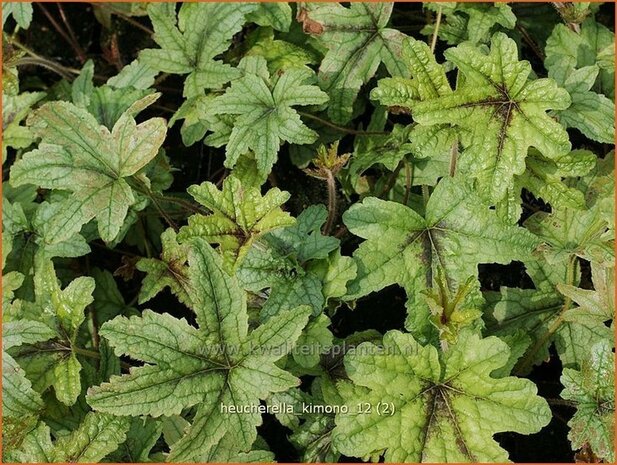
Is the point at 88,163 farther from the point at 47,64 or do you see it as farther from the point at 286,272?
the point at 47,64

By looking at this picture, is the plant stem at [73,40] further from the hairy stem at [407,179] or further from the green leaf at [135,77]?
the hairy stem at [407,179]

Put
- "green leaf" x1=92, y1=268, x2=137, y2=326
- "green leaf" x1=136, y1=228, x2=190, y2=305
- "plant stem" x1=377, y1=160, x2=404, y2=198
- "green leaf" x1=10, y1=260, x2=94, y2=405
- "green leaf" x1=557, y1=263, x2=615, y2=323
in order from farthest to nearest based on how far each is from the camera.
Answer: "green leaf" x1=92, y1=268, x2=137, y2=326 < "plant stem" x1=377, y1=160, x2=404, y2=198 < "green leaf" x1=136, y1=228, x2=190, y2=305 < "green leaf" x1=10, y1=260, x2=94, y2=405 < "green leaf" x1=557, y1=263, x2=615, y2=323

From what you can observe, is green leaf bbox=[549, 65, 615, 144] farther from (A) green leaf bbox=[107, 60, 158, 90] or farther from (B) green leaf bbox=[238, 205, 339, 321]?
(A) green leaf bbox=[107, 60, 158, 90]

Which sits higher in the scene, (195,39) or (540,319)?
(195,39)

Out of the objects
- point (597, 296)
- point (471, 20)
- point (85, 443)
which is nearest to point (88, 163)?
point (85, 443)

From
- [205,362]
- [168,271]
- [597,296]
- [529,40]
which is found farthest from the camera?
[529,40]

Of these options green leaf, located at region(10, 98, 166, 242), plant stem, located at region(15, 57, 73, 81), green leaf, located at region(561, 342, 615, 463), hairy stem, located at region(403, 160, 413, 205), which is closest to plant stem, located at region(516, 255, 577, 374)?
green leaf, located at region(561, 342, 615, 463)
